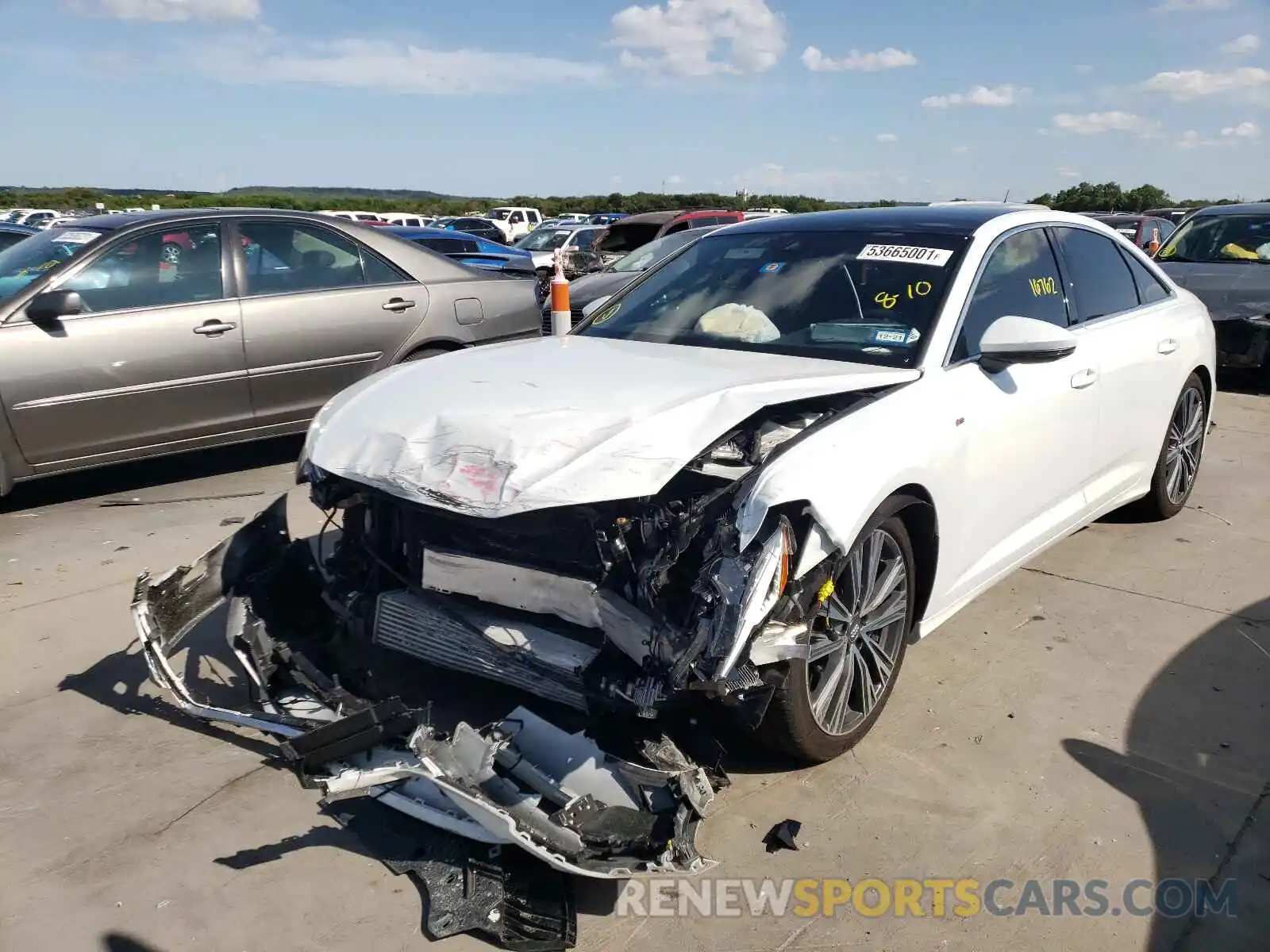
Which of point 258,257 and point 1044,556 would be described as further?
point 258,257

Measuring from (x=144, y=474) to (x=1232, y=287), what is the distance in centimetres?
933

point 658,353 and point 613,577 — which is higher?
point 658,353

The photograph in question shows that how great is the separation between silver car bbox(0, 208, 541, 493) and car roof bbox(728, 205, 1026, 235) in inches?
114

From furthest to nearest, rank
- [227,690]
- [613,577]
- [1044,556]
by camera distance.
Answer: [1044,556] → [227,690] → [613,577]

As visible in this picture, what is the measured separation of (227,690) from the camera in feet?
11.6

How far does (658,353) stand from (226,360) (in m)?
3.36

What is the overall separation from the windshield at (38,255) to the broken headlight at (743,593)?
4.80 meters

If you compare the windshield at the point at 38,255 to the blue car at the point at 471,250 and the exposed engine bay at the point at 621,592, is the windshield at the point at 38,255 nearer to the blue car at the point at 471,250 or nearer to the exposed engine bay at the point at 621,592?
the exposed engine bay at the point at 621,592

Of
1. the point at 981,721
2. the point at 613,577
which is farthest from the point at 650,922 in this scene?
the point at 981,721

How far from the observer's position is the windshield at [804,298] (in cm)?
358

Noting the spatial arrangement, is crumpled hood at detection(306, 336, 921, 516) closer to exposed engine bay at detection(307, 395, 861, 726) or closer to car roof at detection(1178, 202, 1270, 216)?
exposed engine bay at detection(307, 395, 861, 726)

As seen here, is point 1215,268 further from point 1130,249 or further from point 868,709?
point 868,709

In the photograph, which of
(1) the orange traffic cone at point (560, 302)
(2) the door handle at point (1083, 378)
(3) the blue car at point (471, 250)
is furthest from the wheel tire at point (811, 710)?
(3) the blue car at point (471, 250)

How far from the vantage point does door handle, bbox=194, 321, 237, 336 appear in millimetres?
5793
